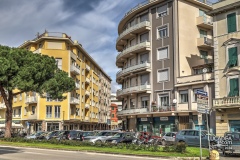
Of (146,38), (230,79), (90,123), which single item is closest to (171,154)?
(230,79)

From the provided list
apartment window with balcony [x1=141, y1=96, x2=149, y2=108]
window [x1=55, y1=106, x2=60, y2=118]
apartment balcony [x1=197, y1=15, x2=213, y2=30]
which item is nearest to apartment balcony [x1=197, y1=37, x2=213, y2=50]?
apartment balcony [x1=197, y1=15, x2=213, y2=30]

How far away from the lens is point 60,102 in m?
60.5

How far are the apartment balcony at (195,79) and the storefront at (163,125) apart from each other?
4533mm

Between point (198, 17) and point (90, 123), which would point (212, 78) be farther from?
point (90, 123)

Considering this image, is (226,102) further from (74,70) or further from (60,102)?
(74,70)

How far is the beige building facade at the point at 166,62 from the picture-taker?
132ft

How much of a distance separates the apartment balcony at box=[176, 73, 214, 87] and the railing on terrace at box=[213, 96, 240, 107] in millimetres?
3528

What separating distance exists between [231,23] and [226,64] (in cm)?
440

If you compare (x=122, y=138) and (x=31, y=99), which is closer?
(x=122, y=138)

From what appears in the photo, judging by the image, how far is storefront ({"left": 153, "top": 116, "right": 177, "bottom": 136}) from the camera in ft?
134

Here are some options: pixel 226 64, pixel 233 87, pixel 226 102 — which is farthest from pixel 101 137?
pixel 226 64

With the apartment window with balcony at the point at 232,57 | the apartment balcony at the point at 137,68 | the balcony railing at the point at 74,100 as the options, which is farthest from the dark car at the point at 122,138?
the balcony railing at the point at 74,100

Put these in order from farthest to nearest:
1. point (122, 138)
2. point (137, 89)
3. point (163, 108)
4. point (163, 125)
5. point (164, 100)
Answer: point (137, 89) < point (164, 100) < point (163, 125) < point (163, 108) < point (122, 138)

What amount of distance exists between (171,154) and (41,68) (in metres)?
19.8
